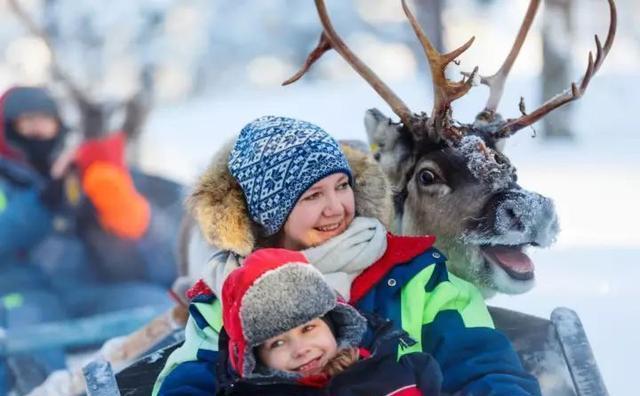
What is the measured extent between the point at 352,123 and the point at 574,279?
10750 millimetres

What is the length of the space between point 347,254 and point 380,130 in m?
1.13

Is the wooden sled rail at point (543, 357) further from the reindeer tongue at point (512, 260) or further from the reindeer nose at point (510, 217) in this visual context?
the reindeer nose at point (510, 217)

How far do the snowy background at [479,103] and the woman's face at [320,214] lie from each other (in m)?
2.11

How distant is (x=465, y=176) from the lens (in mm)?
3465

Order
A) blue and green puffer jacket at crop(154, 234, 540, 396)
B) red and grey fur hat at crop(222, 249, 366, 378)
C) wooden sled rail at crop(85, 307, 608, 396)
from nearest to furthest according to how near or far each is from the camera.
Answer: red and grey fur hat at crop(222, 249, 366, 378), blue and green puffer jacket at crop(154, 234, 540, 396), wooden sled rail at crop(85, 307, 608, 396)

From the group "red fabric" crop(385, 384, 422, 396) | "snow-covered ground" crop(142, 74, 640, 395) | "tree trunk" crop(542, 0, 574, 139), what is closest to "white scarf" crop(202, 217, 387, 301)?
"red fabric" crop(385, 384, 422, 396)

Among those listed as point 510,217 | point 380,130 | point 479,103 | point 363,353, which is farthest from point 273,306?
point 479,103

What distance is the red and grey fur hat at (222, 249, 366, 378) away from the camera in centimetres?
239

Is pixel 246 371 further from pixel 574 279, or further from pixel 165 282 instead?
pixel 165 282

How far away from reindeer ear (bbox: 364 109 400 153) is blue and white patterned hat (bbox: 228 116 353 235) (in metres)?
0.82

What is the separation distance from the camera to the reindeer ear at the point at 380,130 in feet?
12.4

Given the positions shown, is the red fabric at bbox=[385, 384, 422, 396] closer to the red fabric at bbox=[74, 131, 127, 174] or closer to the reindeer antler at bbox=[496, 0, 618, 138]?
the reindeer antler at bbox=[496, 0, 618, 138]

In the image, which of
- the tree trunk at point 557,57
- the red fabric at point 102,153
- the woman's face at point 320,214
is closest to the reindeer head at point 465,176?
the woman's face at point 320,214

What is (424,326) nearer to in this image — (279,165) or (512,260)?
(279,165)
